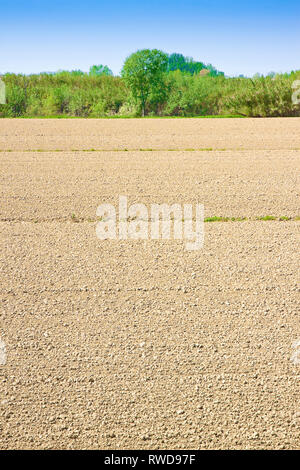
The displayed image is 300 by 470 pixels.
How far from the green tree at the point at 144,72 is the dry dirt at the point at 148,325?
29612 millimetres

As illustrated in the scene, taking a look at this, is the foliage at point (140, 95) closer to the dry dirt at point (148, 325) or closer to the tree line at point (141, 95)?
the tree line at point (141, 95)

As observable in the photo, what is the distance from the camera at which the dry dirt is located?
13.0 feet

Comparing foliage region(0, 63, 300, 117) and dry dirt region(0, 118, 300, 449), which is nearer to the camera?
dry dirt region(0, 118, 300, 449)

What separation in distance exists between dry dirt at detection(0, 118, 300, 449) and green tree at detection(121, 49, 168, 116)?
29612 mm

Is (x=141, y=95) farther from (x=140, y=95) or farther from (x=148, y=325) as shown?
(x=148, y=325)

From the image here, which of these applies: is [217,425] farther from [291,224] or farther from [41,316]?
[291,224]

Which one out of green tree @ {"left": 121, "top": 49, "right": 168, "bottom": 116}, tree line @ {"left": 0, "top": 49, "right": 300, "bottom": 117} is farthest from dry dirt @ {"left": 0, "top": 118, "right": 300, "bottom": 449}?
green tree @ {"left": 121, "top": 49, "right": 168, "bottom": 116}

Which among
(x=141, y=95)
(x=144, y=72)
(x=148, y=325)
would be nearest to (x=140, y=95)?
(x=141, y=95)

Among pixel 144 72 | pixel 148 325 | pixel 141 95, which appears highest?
pixel 144 72

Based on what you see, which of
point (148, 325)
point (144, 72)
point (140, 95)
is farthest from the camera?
point (140, 95)

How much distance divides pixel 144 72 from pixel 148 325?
3649 cm

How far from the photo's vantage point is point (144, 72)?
1547 inches

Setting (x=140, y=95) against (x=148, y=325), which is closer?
(x=148, y=325)

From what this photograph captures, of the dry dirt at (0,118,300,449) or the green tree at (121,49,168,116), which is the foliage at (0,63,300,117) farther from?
the dry dirt at (0,118,300,449)
